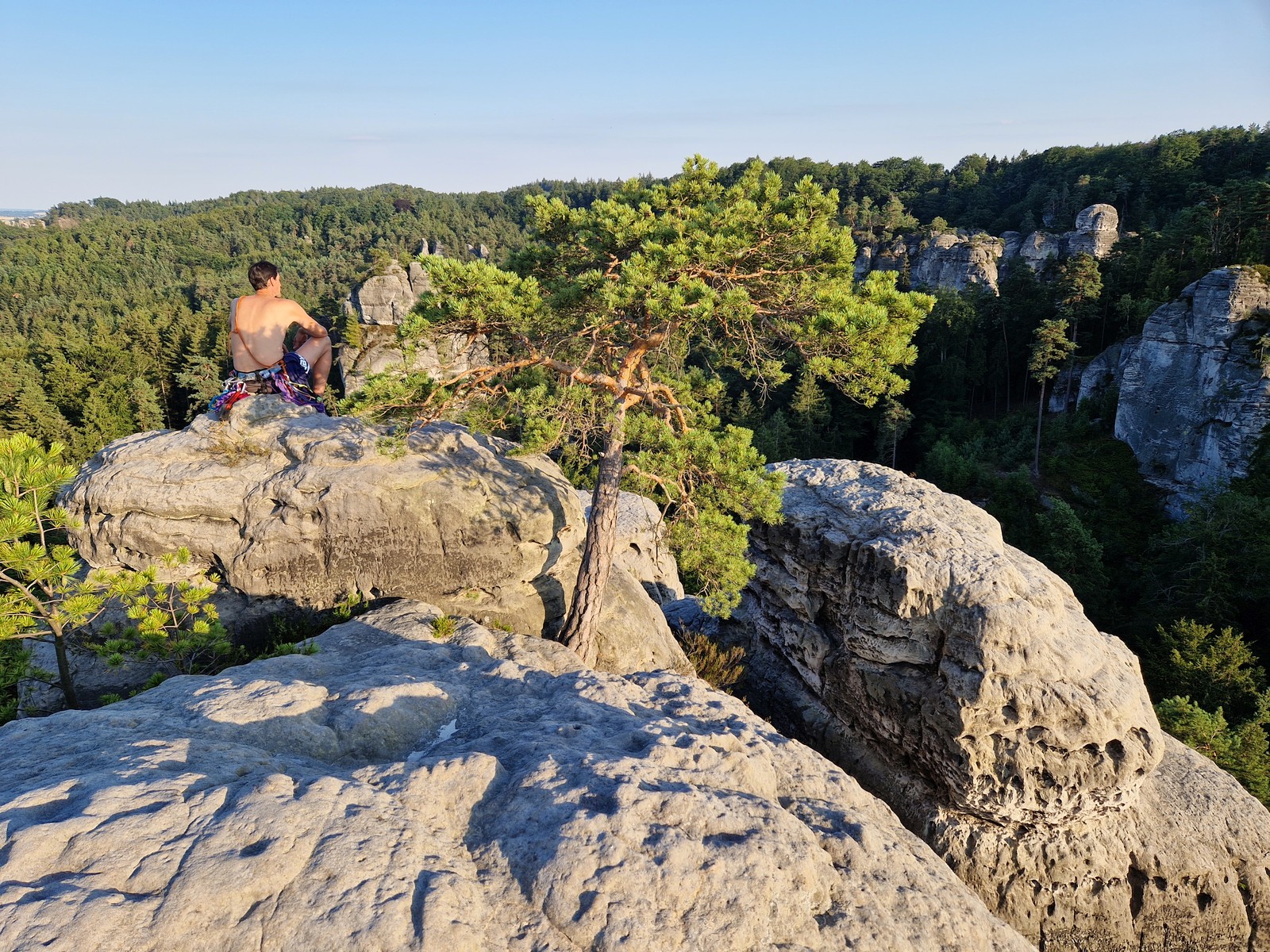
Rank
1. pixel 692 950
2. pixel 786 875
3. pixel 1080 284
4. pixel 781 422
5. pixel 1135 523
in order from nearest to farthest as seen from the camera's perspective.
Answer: pixel 692 950
pixel 786 875
pixel 1135 523
pixel 1080 284
pixel 781 422

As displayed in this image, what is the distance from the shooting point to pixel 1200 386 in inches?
1387

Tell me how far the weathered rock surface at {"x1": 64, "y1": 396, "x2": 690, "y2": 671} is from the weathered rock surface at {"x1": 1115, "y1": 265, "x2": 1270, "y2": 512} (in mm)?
34805

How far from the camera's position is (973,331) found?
52.0 m

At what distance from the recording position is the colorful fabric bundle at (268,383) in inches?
393

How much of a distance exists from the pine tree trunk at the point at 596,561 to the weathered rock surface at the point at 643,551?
3469 mm

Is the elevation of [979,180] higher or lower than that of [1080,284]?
higher

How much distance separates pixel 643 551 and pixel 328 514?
8.21m

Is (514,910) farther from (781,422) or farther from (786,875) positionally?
(781,422)

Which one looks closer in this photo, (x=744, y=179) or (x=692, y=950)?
(x=692, y=950)

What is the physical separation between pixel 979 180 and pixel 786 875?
12917 centimetres

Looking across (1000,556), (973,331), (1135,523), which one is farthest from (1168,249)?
(1000,556)

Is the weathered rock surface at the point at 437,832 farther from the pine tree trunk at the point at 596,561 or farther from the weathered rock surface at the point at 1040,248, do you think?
the weathered rock surface at the point at 1040,248

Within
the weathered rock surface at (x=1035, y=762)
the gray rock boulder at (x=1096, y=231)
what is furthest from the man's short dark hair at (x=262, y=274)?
the gray rock boulder at (x=1096, y=231)

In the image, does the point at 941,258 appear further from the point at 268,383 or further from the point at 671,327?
the point at 268,383
